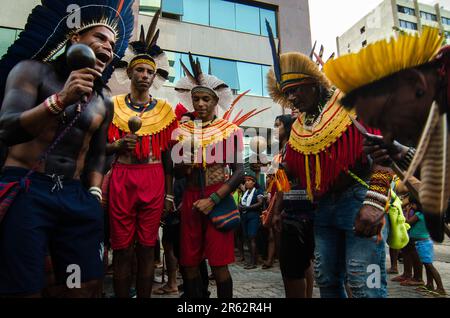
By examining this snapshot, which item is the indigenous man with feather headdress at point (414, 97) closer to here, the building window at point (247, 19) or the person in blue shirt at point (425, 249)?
the person in blue shirt at point (425, 249)

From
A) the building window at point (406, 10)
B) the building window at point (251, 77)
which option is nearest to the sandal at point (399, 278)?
the building window at point (251, 77)

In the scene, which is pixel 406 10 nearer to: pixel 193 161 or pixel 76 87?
pixel 193 161

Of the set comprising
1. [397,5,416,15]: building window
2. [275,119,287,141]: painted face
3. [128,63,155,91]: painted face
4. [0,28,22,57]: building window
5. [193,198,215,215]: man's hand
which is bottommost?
[193,198,215,215]: man's hand

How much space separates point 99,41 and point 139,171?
4.50 feet

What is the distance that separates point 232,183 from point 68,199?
1.62m

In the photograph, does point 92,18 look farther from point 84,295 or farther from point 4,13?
point 4,13

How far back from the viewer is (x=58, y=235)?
1.83 m

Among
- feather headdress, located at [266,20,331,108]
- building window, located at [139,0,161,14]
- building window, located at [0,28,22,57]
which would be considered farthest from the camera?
building window, located at [139,0,161,14]

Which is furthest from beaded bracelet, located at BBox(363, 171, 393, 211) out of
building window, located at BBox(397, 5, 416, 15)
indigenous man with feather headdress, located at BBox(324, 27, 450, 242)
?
building window, located at BBox(397, 5, 416, 15)

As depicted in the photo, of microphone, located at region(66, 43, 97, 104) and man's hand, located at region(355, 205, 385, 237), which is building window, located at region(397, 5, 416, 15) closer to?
man's hand, located at region(355, 205, 385, 237)

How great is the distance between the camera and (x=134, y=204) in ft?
9.75

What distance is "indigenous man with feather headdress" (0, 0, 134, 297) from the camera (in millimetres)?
1646

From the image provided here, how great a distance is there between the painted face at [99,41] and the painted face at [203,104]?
1.43 meters
